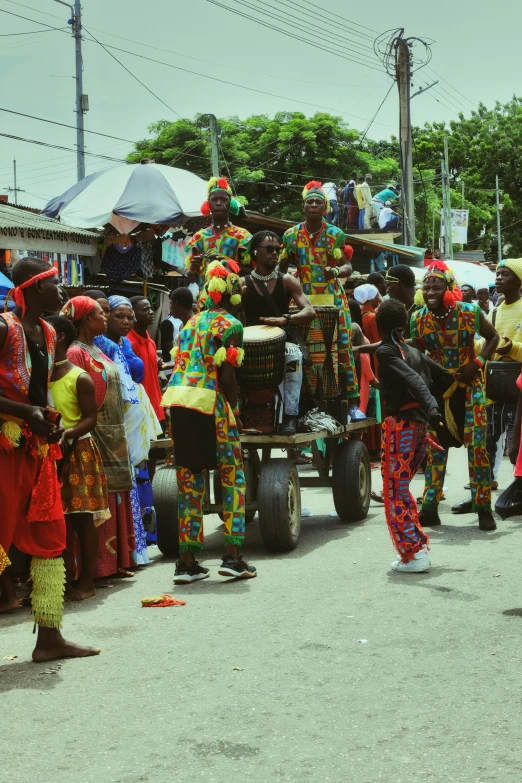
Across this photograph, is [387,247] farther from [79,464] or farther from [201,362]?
[79,464]

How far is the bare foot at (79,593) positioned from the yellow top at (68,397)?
→ 1107 mm

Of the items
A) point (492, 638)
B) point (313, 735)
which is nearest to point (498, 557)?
point (492, 638)

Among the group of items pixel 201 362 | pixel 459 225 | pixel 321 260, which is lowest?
pixel 201 362

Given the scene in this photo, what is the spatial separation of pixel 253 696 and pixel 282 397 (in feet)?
13.2

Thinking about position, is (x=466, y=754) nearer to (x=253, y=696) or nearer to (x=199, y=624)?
(x=253, y=696)

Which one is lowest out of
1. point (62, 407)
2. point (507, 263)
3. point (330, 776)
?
point (330, 776)

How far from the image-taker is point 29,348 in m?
5.54

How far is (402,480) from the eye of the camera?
25.0 feet

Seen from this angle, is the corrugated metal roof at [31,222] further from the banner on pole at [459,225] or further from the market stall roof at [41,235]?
the banner on pole at [459,225]

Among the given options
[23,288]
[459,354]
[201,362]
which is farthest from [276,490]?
[23,288]

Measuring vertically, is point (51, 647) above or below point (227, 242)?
below

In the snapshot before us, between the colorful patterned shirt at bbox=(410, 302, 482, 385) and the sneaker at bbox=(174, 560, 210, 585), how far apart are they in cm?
299

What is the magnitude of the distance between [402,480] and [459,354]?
210cm

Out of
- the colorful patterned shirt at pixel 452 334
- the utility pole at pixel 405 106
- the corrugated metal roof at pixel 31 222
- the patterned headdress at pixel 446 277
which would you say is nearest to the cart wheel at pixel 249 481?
the colorful patterned shirt at pixel 452 334
